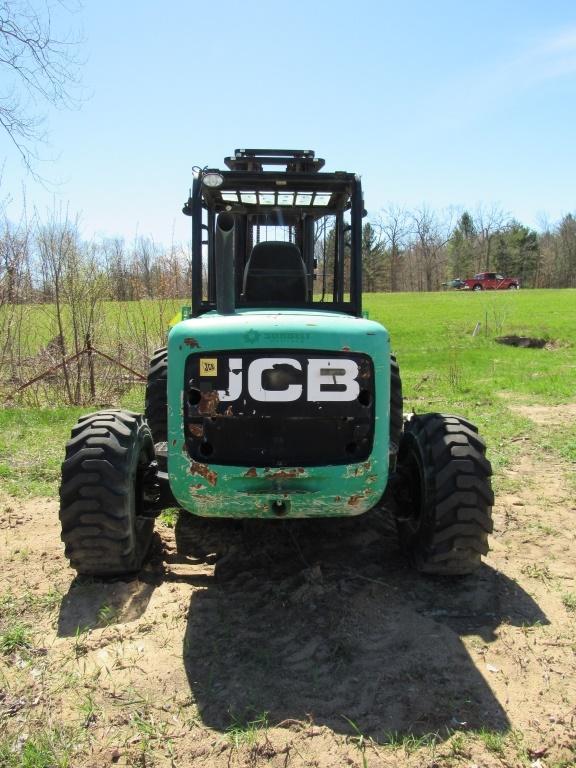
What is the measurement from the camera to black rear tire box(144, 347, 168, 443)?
557cm

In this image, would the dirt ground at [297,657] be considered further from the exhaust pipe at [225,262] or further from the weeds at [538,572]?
the exhaust pipe at [225,262]

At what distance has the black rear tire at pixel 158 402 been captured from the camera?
5566 mm

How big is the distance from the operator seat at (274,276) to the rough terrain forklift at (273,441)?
0.19 metres

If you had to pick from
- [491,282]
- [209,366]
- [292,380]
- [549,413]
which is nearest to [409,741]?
[292,380]

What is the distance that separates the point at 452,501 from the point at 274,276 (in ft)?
6.99

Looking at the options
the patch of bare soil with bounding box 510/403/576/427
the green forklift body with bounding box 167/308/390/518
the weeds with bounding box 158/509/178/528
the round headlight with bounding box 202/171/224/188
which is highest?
the round headlight with bounding box 202/171/224/188

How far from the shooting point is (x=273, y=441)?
11.5ft

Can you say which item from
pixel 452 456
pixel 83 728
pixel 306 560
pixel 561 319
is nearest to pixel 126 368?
pixel 306 560

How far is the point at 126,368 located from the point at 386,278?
65906mm

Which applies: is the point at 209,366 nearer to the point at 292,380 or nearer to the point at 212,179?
the point at 292,380

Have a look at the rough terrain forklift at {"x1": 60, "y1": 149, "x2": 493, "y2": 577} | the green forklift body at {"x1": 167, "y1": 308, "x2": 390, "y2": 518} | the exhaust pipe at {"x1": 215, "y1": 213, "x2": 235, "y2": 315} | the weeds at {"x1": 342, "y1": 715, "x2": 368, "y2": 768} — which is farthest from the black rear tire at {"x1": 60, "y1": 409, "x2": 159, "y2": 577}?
the weeds at {"x1": 342, "y1": 715, "x2": 368, "y2": 768}

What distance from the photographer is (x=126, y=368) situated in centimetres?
1044

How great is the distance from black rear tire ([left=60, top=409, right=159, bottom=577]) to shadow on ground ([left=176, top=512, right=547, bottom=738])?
A: 0.55 metres

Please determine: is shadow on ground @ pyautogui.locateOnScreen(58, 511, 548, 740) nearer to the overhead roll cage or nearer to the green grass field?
the overhead roll cage
